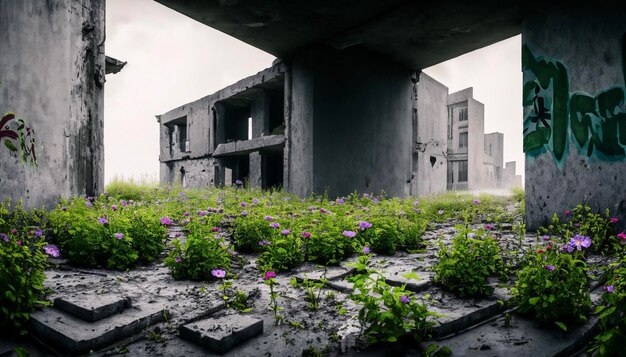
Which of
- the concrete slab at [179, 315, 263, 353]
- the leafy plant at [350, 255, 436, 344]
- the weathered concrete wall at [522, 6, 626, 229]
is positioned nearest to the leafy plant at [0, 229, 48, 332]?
the concrete slab at [179, 315, 263, 353]

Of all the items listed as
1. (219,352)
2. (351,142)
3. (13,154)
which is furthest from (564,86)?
(13,154)

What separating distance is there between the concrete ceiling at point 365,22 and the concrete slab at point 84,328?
5.14 metres

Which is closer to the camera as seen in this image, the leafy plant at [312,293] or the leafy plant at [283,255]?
the leafy plant at [312,293]

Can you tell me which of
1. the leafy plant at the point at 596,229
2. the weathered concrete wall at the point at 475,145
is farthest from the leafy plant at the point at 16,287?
the weathered concrete wall at the point at 475,145

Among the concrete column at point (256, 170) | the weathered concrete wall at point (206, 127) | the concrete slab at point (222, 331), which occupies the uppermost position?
the weathered concrete wall at point (206, 127)

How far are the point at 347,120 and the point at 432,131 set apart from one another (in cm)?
1041

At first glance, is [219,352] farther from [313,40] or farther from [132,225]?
[313,40]

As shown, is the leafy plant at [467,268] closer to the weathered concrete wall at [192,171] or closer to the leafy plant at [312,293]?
the leafy plant at [312,293]

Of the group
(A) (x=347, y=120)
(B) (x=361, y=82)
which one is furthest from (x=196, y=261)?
(B) (x=361, y=82)

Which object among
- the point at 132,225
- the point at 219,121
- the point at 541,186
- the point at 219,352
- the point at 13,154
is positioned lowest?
the point at 219,352

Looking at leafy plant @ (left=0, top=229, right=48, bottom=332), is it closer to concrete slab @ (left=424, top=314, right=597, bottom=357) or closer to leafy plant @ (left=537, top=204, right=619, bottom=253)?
concrete slab @ (left=424, top=314, right=597, bottom=357)

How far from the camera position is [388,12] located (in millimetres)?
6336

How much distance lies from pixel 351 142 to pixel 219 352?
22.1 feet

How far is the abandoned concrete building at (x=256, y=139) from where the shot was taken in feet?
40.8
